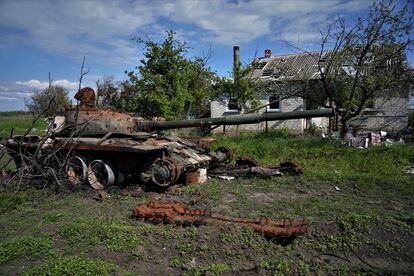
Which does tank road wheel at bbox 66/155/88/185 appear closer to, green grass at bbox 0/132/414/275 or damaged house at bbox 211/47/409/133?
green grass at bbox 0/132/414/275

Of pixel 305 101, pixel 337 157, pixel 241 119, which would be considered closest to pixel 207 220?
pixel 241 119

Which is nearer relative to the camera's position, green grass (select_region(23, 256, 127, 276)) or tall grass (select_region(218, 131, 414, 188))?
green grass (select_region(23, 256, 127, 276))

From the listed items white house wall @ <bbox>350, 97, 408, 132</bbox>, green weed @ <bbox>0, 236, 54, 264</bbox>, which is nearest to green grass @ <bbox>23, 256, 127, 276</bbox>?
green weed @ <bbox>0, 236, 54, 264</bbox>

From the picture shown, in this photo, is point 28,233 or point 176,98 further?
point 176,98

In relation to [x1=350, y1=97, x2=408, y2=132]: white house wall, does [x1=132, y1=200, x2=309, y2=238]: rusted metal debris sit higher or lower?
lower

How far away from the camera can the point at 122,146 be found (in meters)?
8.02

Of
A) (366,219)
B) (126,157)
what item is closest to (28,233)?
(126,157)

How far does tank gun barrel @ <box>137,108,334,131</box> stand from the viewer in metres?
8.03

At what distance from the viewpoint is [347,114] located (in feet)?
42.3

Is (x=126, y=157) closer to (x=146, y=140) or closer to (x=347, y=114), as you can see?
(x=146, y=140)

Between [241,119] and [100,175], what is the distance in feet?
11.5

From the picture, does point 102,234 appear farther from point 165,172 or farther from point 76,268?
point 165,172

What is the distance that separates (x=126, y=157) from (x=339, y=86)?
351 inches

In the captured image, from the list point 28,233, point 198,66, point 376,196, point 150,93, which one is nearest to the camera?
point 28,233
